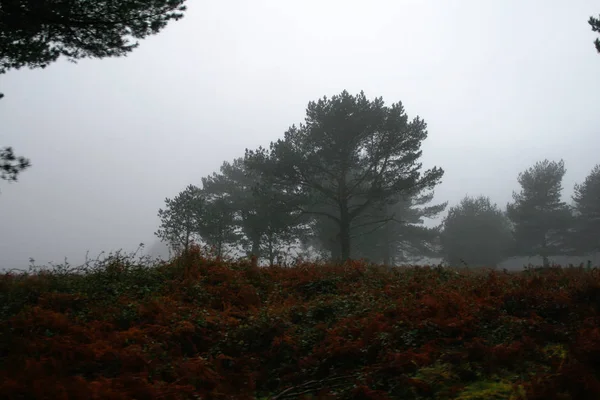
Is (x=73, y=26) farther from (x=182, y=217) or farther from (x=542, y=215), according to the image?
(x=542, y=215)

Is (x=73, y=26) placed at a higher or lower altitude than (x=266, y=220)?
higher

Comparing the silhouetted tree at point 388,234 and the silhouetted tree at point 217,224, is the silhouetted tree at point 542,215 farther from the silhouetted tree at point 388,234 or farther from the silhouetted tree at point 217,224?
the silhouetted tree at point 217,224

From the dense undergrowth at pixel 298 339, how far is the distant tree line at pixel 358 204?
381 cm

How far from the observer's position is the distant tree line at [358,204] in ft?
72.5

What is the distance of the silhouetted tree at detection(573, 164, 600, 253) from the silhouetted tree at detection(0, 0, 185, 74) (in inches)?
1568

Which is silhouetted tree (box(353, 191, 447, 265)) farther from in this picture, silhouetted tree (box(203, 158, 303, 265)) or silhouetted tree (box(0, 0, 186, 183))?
silhouetted tree (box(0, 0, 186, 183))

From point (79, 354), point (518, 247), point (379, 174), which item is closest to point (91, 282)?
point (79, 354)

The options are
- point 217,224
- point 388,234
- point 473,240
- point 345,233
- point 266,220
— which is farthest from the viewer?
point 473,240

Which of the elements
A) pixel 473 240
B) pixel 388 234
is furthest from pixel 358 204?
pixel 473 240

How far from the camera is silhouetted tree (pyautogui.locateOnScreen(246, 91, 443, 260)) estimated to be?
71.9 ft

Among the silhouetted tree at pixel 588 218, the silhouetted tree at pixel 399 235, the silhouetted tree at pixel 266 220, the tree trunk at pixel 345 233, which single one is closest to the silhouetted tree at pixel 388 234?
the silhouetted tree at pixel 399 235

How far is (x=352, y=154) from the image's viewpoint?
73.8ft

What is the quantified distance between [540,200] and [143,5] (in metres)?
39.7

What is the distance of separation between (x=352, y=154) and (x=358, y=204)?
558cm
